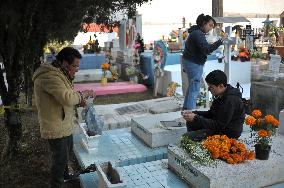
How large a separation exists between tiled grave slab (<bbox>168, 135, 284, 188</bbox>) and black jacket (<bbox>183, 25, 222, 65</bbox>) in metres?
2.53

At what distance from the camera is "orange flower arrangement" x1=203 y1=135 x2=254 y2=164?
3.94 meters

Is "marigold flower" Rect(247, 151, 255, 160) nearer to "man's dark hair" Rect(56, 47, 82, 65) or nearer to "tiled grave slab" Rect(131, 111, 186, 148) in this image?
"tiled grave slab" Rect(131, 111, 186, 148)

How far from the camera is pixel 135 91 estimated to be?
35.3 feet

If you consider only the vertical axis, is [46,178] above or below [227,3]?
below

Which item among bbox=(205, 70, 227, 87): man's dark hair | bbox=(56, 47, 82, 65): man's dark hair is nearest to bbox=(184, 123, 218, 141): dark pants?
bbox=(205, 70, 227, 87): man's dark hair

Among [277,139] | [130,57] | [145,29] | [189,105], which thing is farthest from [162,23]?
[277,139]

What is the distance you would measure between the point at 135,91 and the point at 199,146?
6.69 m

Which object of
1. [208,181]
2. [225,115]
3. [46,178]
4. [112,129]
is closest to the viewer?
[208,181]

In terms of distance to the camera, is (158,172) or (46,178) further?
(46,178)

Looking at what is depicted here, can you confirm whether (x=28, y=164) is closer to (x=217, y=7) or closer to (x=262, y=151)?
(x=262, y=151)

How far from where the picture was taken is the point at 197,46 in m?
6.32

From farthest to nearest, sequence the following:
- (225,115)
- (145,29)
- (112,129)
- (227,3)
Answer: (227,3)
(145,29)
(112,129)
(225,115)

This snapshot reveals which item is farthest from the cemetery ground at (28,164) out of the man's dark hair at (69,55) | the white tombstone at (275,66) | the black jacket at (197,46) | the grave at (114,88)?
the white tombstone at (275,66)

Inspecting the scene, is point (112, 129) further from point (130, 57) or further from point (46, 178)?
point (130, 57)
